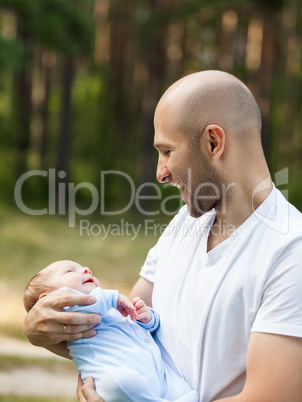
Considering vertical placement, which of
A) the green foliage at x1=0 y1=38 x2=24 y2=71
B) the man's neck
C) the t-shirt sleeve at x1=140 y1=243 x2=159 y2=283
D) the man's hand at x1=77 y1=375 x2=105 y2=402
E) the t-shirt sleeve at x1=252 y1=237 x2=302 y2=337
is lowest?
the man's hand at x1=77 y1=375 x2=105 y2=402

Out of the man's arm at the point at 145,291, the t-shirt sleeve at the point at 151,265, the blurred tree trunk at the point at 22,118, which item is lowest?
the blurred tree trunk at the point at 22,118

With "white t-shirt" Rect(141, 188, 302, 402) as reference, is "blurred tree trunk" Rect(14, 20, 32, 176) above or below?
below

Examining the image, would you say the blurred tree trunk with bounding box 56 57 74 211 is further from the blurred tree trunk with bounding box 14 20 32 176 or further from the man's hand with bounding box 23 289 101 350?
the man's hand with bounding box 23 289 101 350

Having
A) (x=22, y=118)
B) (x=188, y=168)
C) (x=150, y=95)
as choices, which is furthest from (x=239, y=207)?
(x=22, y=118)

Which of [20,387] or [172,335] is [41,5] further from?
[172,335]

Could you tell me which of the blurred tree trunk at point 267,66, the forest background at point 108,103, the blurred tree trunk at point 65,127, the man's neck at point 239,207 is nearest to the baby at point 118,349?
the man's neck at point 239,207

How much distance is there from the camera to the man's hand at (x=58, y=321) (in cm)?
197

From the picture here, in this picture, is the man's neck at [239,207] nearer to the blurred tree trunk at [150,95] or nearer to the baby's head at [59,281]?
the baby's head at [59,281]

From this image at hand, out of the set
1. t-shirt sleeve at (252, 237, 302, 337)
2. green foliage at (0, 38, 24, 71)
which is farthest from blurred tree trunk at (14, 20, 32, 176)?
t-shirt sleeve at (252, 237, 302, 337)

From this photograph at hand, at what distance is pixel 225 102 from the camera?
1842 millimetres

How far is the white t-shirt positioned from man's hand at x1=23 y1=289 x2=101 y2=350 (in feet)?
0.83

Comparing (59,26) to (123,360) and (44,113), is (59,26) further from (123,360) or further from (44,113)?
(123,360)

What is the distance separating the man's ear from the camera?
5.93 ft

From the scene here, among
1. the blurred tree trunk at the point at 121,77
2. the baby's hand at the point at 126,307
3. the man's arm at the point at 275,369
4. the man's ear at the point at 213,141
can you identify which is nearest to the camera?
the man's arm at the point at 275,369
